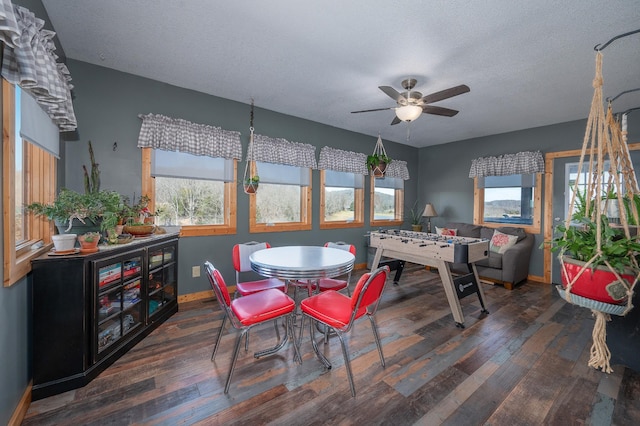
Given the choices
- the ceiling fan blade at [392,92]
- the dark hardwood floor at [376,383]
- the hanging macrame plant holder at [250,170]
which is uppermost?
the ceiling fan blade at [392,92]

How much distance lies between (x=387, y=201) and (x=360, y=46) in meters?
3.93

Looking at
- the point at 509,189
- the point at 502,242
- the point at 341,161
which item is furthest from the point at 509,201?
the point at 341,161

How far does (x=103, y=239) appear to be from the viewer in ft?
7.55

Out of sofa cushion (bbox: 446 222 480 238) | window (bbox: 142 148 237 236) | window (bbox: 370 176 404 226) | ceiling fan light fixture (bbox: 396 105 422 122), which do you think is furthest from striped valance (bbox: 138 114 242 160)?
sofa cushion (bbox: 446 222 480 238)

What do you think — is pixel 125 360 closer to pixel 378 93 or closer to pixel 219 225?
pixel 219 225

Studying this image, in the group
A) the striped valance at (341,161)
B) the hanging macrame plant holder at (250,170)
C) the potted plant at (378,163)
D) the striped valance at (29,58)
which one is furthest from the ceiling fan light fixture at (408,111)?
the striped valance at (29,58)

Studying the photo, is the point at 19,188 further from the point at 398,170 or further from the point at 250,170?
→ the point at 398,170

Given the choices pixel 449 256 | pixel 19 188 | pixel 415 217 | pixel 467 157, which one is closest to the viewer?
pixel 19 188

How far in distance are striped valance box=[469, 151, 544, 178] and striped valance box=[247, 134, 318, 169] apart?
3.22 m

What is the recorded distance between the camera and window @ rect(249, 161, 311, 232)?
158 inches

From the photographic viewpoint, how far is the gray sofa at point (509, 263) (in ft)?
13.5

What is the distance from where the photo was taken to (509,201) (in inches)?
200

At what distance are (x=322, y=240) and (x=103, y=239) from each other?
3.07 m

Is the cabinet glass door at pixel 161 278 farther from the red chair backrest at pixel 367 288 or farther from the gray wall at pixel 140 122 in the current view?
the red chair backrest at pixel 367 288
